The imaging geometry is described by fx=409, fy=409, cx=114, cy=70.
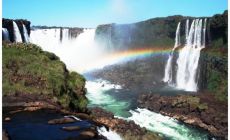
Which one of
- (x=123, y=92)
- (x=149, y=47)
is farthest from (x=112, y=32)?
A: (x=123, y=92)

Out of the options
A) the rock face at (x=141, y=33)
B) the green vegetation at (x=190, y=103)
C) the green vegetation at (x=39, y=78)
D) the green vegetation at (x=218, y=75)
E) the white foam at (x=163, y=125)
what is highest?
the rock face at (x=141, y=33)

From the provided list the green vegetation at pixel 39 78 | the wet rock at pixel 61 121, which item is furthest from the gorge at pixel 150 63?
the wet rock at pixel 61 121

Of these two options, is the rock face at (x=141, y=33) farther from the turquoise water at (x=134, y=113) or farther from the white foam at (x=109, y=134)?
the white foam at (x=109, y=134)

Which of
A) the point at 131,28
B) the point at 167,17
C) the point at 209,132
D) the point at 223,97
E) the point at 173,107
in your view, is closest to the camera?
the point at 209,132

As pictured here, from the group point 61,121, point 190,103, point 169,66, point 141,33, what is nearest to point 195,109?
point 190,103

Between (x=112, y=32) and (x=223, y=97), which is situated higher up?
(x=112, y=32)

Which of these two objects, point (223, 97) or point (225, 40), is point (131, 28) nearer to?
point (225, 40)

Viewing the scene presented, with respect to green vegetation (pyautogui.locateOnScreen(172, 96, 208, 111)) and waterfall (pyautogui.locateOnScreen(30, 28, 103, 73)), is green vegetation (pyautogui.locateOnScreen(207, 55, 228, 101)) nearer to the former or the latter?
green vegetation (pyautogui.locateOnScreen(172, 96, 208, 111))
